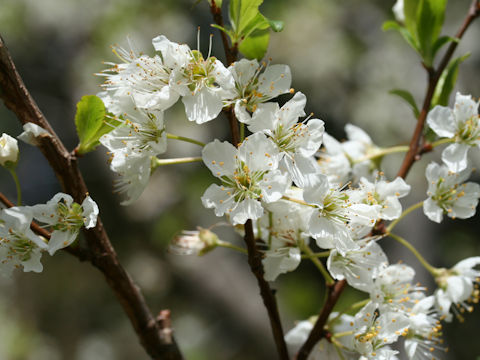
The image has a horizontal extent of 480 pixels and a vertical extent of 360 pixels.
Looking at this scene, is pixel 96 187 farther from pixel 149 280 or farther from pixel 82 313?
pixel 82 313

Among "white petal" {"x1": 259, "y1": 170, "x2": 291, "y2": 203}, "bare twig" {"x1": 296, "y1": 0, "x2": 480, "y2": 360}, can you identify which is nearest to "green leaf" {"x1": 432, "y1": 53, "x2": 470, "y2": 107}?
"bare twig" {"x1": 296, "y1": 0, "x2": 480, "y2": 360}

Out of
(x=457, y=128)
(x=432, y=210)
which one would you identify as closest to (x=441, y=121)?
(x=457, y=128)

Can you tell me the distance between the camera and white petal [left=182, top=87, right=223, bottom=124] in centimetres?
69

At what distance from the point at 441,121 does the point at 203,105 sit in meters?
0.44

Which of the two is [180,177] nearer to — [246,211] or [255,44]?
[255,44]

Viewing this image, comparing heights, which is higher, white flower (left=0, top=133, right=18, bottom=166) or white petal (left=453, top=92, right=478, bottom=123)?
white petal (left=453, top=92, right=478, bottom=123)

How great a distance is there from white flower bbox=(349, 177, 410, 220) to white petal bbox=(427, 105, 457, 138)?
0.13m

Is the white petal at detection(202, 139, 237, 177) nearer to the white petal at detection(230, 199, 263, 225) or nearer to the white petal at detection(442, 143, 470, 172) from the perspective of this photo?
the white petal at detection(230, 199, 263, 225)

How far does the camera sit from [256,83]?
30.0 inches

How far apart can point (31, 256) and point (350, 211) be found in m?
0.47

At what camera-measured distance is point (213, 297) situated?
2740mm

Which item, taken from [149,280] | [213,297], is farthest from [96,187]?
[213,297]

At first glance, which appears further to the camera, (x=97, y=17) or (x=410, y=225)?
(x=97, y=17)

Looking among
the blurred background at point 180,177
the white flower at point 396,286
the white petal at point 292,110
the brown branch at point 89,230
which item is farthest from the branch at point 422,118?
the blurred background at point 180,177
